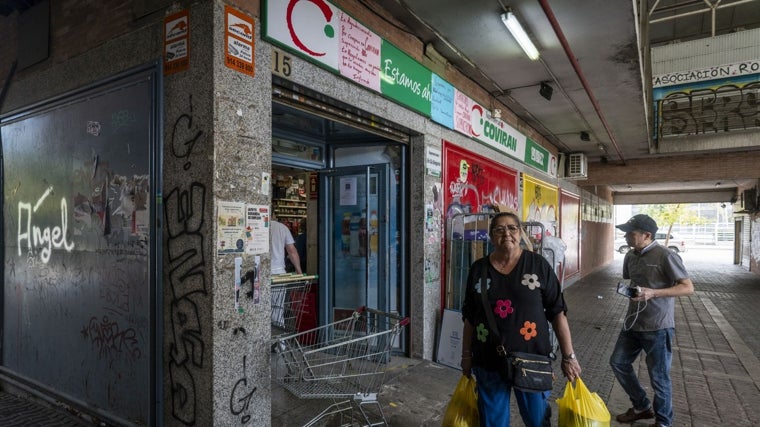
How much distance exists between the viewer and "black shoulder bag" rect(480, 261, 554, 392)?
244 cm

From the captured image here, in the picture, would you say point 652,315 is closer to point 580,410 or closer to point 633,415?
point 633,415

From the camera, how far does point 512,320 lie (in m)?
2.53

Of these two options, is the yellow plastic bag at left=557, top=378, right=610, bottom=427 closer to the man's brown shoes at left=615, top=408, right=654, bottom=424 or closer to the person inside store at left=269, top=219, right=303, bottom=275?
the man's brown shoes at left=615, top=408, right=654, bottom=424

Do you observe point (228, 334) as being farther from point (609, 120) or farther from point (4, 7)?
point (609, 120)

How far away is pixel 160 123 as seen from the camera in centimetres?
303

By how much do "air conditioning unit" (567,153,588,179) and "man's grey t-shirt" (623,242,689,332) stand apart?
30.3ft

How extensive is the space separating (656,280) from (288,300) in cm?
389

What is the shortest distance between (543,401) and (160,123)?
3155 millimetres

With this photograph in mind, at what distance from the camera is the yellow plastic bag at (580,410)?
266cm

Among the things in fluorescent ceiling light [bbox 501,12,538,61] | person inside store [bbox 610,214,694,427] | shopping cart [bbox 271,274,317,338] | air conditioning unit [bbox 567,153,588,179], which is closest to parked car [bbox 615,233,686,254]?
air conditioning unit [bbox 567,153,588,179]

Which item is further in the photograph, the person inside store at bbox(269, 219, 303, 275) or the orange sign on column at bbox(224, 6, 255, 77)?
the person inside store at bbox(269, 219, 303, 275)

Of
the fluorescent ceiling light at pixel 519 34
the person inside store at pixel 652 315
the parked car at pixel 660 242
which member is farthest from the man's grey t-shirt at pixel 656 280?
the parked car at pixel 660 242

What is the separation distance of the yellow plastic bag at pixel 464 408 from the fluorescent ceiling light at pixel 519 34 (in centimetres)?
350

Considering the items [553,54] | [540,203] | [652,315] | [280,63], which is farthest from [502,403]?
[540,203]
